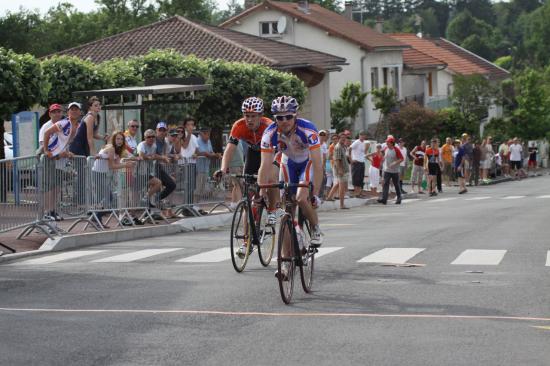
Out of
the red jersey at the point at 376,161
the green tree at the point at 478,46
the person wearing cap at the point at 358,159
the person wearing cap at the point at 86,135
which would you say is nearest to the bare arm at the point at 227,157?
the person wearing cap at the point at 86,135

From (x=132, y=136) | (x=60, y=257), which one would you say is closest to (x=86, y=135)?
(x=132, y=136)

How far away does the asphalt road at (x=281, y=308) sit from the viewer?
8336 millimetres

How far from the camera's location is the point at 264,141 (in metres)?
12.0

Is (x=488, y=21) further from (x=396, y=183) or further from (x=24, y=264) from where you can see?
(x=24, y=264)

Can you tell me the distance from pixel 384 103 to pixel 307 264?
52.6 meters

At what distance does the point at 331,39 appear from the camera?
2596 inches

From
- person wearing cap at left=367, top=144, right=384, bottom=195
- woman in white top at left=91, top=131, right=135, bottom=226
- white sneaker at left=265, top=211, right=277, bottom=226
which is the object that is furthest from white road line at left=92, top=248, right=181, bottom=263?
person wearing cap at left=367, top=144, right=384, bottom=195

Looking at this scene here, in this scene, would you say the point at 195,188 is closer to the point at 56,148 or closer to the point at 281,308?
the point at 56,148

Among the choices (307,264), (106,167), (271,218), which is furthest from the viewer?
(106,167)

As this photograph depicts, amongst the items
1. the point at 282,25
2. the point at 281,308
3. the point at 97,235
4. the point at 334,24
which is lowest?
the point at 281,308

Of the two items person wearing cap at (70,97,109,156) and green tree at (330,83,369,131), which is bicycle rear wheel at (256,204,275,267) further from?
green tree at (330,83,369,131)

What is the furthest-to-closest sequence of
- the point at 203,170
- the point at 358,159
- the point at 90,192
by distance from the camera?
the point at 358,159 → the point at 203,170 → the point at 90,192

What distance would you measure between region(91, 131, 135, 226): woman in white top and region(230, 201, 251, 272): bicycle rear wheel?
6.50m

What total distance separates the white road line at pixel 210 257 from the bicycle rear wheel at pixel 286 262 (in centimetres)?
357
